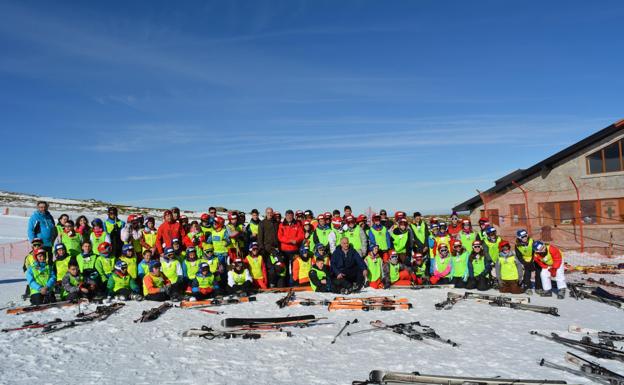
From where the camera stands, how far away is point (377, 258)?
37.1 feet

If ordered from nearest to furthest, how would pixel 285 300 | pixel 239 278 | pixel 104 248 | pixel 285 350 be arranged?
pixel 285 350 → pixel 285 300 → pixel 104 248 → pixel 239 278

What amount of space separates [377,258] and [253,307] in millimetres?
3443

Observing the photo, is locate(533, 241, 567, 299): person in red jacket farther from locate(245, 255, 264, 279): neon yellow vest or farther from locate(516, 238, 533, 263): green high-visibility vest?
locate(245, 255, 264, 279): neon yellow vest

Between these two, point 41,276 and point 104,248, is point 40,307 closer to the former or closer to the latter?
point 41,276

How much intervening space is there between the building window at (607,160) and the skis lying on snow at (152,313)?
17.5m

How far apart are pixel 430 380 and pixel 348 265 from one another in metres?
6.16

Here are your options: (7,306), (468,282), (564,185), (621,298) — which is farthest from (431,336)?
(564,185)

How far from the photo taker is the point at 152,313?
27.5ft

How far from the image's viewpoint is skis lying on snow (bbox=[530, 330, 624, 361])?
578 centimetres

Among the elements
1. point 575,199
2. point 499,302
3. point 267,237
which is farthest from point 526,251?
point 575,199

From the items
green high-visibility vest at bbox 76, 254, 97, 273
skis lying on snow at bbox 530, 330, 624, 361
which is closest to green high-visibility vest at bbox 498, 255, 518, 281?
skis lying on snow at bbox 530, 330, 624, 361

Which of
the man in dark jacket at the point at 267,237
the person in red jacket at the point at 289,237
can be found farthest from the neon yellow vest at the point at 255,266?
the person in red jacket at the point at 289,237

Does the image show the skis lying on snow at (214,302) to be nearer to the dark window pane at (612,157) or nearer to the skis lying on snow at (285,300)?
the skis lying on snow at (285,300)

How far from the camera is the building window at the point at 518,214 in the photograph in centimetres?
1931
